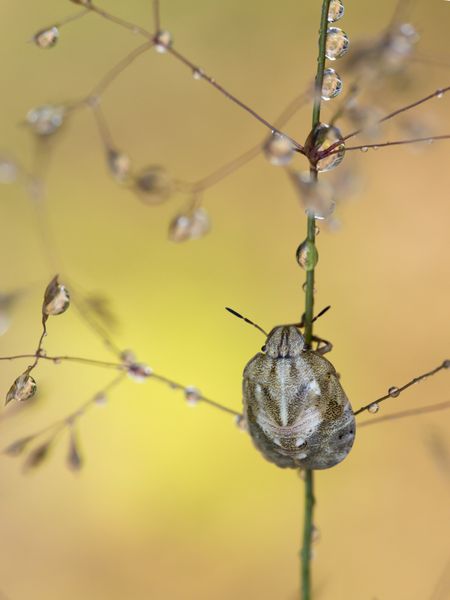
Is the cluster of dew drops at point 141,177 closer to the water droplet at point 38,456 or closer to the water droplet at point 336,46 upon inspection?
the water droplet at point 336,46

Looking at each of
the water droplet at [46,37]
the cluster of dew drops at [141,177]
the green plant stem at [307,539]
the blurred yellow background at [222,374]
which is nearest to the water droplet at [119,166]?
the cluster of dew drops at [141,177]

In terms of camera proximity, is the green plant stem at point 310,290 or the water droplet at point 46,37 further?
the water droplet at point 46,37

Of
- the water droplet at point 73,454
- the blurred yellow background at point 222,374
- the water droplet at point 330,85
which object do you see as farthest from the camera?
the blurred yellow background at point 222,374

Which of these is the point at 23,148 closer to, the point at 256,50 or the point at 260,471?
the point at 256,50

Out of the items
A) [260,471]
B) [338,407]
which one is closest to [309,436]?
[338,407]

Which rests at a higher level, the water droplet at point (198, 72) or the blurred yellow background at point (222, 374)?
the blurred yellow background at point (222, 374)

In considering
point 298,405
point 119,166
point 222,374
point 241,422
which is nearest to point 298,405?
point 298,405

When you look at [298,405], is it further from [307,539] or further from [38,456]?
[38,456]
